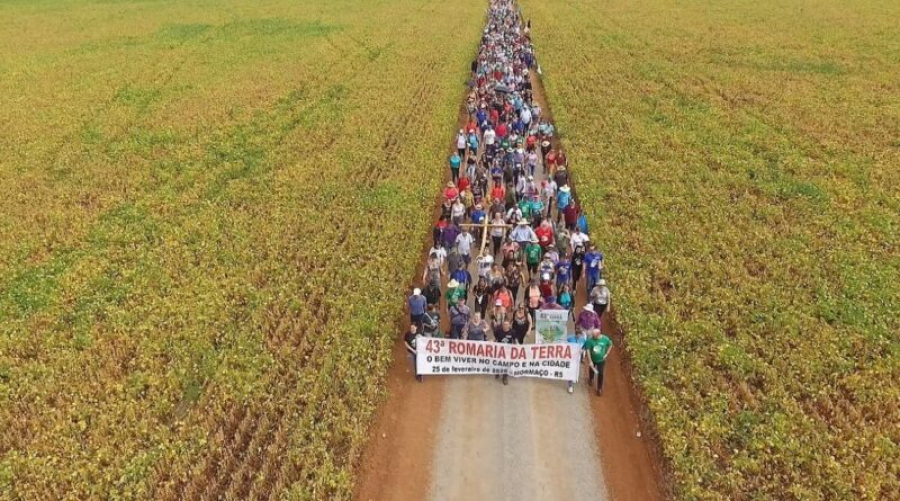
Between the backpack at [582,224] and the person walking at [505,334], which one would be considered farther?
the backpack at [582,224]

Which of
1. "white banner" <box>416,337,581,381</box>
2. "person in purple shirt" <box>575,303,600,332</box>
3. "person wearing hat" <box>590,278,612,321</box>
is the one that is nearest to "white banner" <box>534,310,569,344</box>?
"person in purple shirt" <box>575,303,600,332</box>

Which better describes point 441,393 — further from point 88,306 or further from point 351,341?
point 88,306

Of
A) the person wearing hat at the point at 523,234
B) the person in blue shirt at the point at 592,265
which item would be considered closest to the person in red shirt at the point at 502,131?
the person wearing hat at the point at 523,234

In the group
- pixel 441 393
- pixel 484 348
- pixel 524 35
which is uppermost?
pixel 524 35

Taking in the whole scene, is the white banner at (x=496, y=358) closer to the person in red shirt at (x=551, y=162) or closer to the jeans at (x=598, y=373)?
the jeans at (x=598, y=373)

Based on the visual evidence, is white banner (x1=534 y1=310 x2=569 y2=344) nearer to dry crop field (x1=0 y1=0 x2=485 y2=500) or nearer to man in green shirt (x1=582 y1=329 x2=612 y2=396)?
man in green shirt (x1=582 y1=329 x2=612 y2=396)

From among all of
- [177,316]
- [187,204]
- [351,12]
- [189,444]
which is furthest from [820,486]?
[351,12]

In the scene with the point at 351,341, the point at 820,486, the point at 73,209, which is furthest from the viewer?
the point at 73,209
